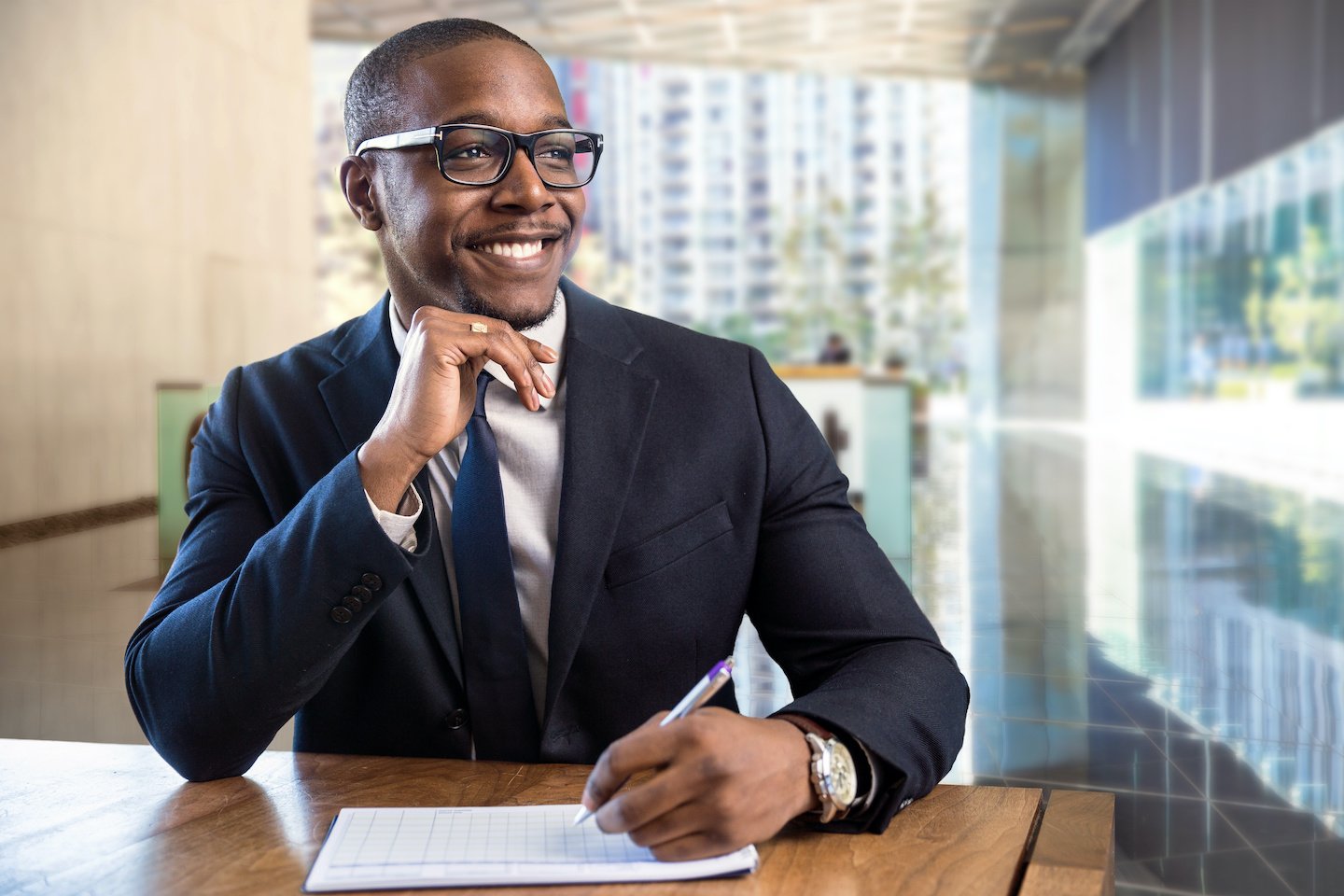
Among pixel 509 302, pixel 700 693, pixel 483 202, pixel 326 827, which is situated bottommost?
pixel 326 827

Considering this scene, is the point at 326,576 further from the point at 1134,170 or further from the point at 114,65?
the point at 1134,170

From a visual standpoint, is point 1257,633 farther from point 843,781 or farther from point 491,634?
point 843,781

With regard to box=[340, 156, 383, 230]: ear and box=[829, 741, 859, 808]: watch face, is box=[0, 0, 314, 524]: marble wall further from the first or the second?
box=[829, 741, 859, 808]: watch face

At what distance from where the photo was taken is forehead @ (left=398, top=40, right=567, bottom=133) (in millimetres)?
1454

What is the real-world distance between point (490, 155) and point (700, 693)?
73cm

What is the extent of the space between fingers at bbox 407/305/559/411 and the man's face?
0.15m

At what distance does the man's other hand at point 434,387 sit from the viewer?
4.12 feet

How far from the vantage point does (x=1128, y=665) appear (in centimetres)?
478

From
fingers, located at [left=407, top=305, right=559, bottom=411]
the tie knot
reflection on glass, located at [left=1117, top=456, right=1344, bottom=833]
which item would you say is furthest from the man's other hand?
reflection on glass, located at [left=1117, top=456, right=1344, bottom=833]

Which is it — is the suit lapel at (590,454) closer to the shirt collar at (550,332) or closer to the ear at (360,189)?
the shirt collar at (550,332)

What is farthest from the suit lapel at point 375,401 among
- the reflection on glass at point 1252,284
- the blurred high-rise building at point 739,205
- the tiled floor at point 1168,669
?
the blurred high-rise building at point 739,205

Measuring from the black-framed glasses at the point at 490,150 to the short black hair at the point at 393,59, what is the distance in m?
0.07

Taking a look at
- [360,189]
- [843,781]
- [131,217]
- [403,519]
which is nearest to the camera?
[843,781]

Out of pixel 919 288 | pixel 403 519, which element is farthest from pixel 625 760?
pixel 919 288
